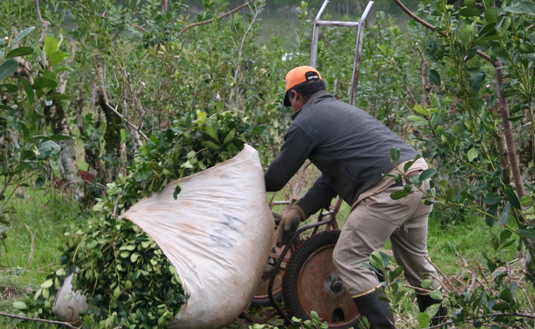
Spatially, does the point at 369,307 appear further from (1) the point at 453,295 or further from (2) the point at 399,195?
(2) the point at 399,195

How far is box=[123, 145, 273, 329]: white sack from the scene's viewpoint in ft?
13.1

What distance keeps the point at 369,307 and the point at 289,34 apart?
47.1 metres

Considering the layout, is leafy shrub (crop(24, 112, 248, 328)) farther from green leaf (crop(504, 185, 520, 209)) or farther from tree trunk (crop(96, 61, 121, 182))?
green leaf (crop(504, 185, 520, 209))

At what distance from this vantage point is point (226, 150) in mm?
4480

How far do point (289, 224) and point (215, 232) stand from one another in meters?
0.59

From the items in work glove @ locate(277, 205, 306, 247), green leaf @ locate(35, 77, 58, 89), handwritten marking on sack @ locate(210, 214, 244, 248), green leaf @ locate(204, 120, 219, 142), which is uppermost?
green leaf @ locate(35, 77, 58, 89)

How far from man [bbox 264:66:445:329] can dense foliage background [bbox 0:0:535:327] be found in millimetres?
444

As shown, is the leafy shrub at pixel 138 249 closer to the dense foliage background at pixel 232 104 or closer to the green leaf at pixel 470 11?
the dense foliage background at pixel 232 104

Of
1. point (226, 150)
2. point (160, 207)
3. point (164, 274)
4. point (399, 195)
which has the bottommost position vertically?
point (164, 274)

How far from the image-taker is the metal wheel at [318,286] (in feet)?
14.4

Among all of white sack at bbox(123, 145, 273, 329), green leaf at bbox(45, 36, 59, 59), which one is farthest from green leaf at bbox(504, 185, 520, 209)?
white sack at bbox(123, 145, 273, 329)

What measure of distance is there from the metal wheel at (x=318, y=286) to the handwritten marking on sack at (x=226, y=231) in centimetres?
47

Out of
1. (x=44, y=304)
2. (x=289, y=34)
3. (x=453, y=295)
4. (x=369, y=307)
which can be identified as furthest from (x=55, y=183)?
(x=289, y=34)

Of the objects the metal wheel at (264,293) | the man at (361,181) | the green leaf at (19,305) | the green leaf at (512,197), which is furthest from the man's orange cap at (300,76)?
the green leaf at (512,197)
